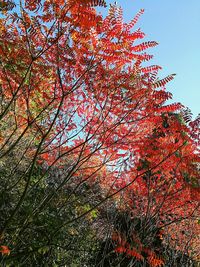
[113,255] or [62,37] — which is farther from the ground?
[62,37]

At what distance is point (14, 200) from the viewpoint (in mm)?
7547

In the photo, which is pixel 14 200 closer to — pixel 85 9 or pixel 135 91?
pixel 135 91

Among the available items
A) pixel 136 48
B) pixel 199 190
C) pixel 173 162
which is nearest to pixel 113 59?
pixel 136 48

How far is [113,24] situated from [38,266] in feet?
18.1

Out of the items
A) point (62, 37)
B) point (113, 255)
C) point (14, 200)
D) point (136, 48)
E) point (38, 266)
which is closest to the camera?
point (62, 37)

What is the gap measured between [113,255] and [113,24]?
8.89m

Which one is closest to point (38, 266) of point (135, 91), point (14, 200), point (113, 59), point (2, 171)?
point (14, 200)

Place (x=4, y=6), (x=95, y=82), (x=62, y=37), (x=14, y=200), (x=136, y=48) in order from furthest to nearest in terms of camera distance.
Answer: (x=14, y=200)
(x=95, y=82)
(x=136, y=48)
(x=62, y=37)
(x=4, y=6)

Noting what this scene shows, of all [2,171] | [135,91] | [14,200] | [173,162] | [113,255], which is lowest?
[113,255]

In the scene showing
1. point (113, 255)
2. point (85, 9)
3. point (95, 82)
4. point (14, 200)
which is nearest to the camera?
point (85, 9)

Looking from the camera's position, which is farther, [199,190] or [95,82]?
[199,190]

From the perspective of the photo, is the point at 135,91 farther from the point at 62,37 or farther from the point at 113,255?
the point at 113,255

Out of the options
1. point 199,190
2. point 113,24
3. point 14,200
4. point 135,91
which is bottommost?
point 14,200

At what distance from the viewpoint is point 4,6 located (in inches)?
166
